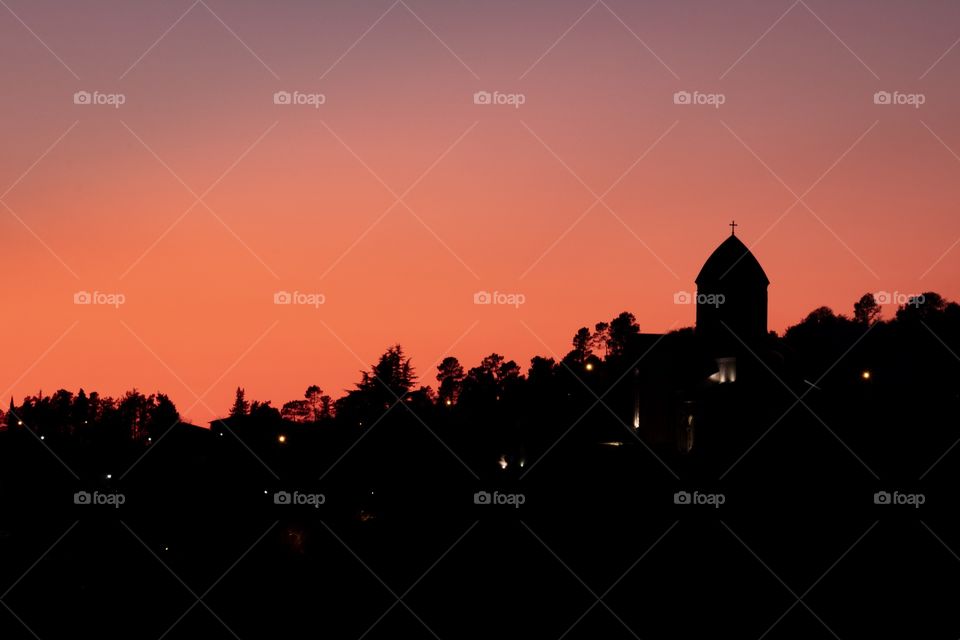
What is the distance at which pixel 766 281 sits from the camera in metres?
62.7

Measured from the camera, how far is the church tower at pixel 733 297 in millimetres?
61741

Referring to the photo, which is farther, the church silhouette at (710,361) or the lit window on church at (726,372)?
the lit window on church at (726,372)

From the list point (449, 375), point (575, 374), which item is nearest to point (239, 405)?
point (449, 375)

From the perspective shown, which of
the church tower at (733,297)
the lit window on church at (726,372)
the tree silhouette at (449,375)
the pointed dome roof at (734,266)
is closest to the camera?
the lit window on church at (726,372)

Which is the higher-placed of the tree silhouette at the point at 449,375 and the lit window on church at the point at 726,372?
the tree silhouette at the point at 449,375

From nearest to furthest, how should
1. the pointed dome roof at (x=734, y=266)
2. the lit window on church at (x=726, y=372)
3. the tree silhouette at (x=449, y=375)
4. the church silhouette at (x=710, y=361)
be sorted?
the church silhouette at (x=710, y=361), the lit window on church at (x=726, y=372), the pointed dome roof at (x=734, y=266), the tree silhouette at (x=449, y=375)

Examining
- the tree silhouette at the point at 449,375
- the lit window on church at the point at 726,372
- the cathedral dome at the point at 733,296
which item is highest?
the tree silhouette at the point at 449,375

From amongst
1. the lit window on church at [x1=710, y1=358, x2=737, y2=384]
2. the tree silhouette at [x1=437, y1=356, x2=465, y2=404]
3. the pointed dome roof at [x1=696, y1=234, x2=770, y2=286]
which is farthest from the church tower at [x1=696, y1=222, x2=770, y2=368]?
the tree silhouette at [x1=437, y1=356, x2=465, y2=404]

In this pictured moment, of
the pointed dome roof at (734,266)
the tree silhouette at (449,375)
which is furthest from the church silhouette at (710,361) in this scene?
the tree silhouette at (449,375)

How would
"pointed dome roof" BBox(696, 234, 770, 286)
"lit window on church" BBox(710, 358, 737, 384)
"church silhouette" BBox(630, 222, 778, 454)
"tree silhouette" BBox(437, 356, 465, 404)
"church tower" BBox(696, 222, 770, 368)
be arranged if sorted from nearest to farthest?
"church silhouette" BBox(630, 222, 778, 454) < "lit window on church" BBox(710, 358, 737, 384) < "church tower" BBox(696, 222, 770, 368) < "pointed dome roof" BBox(696, 234, 770, 286) < "tree silhouette" BBox(437, 356, 465, 404)

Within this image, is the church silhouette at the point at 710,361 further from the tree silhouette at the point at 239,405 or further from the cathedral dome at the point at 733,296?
the tree silhouette at the point at 239,405

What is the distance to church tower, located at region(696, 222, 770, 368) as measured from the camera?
61.7m

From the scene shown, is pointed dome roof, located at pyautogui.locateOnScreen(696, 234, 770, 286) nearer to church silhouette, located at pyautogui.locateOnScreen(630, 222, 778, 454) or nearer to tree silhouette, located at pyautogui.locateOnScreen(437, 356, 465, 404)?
church silhouette, located at pyautogui.locateOnScreen(630, 222, 778, 454)

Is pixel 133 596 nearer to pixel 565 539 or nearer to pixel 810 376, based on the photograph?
pixel 565 539
